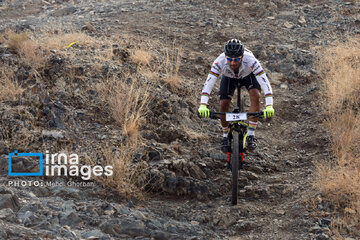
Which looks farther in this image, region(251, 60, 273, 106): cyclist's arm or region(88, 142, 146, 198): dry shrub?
region(251, 60, 273, 106): cyclist's arm

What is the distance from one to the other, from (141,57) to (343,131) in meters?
4.30

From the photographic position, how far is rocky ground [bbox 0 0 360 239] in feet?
14.3

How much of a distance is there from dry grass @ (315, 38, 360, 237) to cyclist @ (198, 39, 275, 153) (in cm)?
119

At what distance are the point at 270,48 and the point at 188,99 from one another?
4041 mm

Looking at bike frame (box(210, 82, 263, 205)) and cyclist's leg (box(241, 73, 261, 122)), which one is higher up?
cyclist's leg (box(241, 73, 261, 122))

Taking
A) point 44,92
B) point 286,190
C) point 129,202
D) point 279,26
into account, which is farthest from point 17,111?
point 279,26

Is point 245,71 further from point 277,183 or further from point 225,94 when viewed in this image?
point 277,183

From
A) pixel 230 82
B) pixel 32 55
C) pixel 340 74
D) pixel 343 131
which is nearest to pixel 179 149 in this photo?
pixel 230 82

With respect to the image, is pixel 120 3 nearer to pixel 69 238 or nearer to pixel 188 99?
pixel 188 99

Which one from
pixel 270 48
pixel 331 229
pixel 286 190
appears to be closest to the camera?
pixel 331 229

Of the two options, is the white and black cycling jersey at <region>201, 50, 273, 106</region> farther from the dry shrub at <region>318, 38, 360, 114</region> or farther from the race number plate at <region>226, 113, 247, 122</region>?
the dry shrub at <region>318, 38, 360, 114</region>

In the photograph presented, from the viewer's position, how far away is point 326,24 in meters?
12.3

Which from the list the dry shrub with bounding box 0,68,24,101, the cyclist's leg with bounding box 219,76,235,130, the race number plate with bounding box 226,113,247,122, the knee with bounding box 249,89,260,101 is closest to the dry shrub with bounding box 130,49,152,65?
the dry shrub with bounding box 0,68,24,101

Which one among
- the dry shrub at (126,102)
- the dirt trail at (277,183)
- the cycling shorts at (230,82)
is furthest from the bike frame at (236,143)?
the dry shrub at (126,102)
